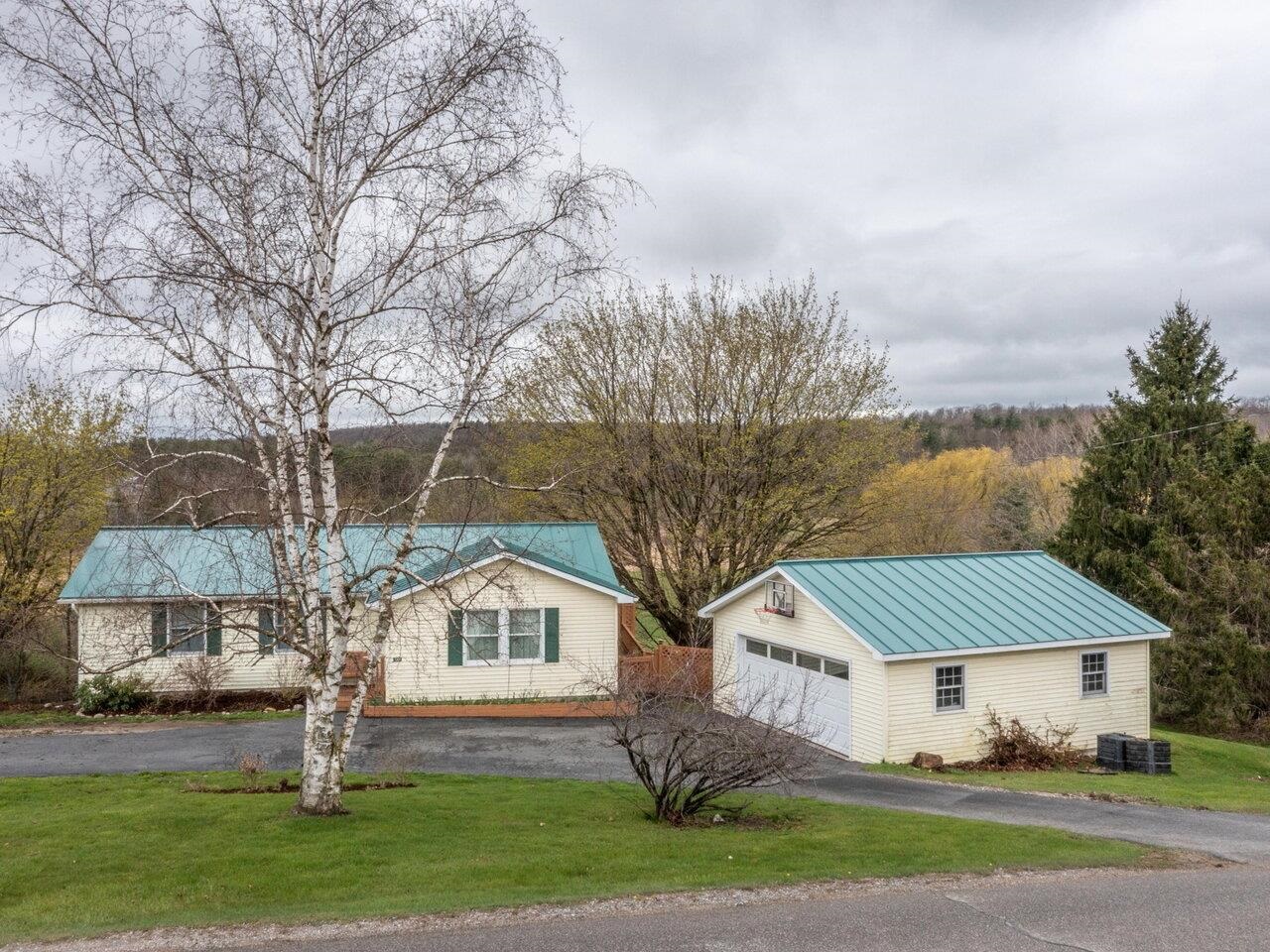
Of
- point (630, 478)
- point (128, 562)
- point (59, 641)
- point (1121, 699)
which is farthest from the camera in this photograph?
point (630, 478)

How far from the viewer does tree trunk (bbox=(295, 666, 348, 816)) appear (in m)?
10.1

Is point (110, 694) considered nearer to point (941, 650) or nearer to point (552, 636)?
point (552, 636)

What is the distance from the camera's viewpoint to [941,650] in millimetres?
16781

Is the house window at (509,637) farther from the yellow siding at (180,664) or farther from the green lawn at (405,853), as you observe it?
the green lawn at (405,853)

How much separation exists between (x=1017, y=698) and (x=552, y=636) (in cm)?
1030

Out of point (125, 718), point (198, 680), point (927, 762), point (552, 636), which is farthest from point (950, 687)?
point (125, 718)

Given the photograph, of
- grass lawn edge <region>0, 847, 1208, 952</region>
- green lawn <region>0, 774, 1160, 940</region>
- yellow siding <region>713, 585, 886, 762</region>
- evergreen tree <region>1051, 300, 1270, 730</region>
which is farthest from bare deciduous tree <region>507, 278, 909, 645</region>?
grass lawn edge <region>0, 847, 1208, 952</region>

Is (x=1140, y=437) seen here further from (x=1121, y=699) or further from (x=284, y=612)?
(x=284, y=612)

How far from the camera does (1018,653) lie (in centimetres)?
1777

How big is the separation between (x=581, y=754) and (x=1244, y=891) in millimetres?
10588

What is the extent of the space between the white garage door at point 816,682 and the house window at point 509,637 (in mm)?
5048

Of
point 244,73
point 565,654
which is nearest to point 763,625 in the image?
point 565,654

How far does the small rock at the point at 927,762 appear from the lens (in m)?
16.6

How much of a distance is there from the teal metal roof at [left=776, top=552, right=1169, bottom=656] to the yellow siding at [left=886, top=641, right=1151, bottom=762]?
15.0 inches
